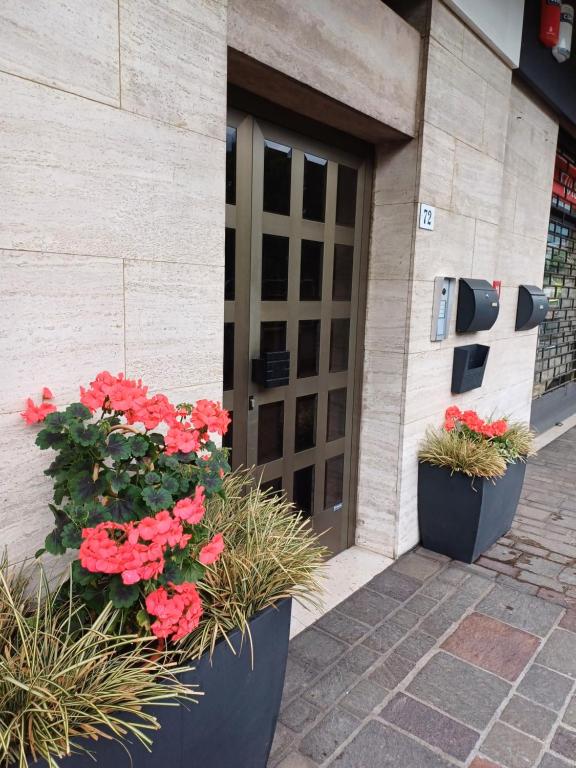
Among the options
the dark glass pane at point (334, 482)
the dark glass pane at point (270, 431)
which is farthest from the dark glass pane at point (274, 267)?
the dark glass pane at point (334, 482)

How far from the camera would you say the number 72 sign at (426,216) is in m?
3.64

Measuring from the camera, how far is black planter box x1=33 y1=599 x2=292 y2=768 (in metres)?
1.53

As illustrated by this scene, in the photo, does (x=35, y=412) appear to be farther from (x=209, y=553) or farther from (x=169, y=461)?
(x=209, y=553)

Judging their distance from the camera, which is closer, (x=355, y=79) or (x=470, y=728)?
(x=470, y=728)

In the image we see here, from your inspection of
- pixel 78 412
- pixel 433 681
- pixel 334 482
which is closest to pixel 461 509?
pixel 334 482

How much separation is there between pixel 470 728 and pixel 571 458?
4971 mm

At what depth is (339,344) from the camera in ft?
12.4

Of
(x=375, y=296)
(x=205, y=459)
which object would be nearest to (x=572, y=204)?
(x=375, y=296)

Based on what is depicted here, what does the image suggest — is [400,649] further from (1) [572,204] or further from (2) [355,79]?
(1) [572,204]

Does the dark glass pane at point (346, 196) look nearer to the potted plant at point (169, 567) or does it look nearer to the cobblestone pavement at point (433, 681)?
the potted plant at point (169, 567)

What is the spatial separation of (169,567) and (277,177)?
2248 millimetres

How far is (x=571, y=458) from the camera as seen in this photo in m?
6.64

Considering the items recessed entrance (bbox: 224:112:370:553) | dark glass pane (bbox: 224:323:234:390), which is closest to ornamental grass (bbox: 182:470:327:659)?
dark glass pane (bbox: 224:323:234:390)

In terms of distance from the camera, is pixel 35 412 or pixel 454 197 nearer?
pixel 35 412
